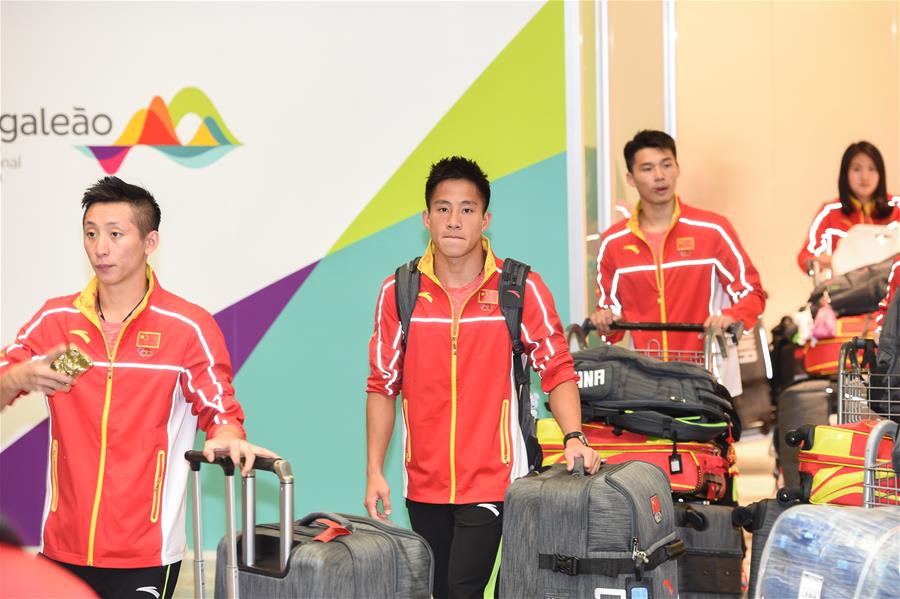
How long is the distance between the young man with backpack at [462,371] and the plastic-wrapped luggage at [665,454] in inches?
18.6

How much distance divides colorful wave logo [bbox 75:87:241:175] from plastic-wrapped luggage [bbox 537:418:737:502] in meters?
2.72

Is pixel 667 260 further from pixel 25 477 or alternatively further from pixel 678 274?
pixel 25 477

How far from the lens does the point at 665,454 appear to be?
477 cm

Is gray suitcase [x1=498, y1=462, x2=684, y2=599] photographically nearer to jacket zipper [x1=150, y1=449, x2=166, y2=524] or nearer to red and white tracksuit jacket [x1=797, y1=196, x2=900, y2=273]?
jacket zipper [x1=150, y1=449, x2=166, y2=524]

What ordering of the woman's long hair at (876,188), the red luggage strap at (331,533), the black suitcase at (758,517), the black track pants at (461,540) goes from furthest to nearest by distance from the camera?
the woman's long hair at (876,188) → the black suitcase at (758,517) → the black track pants at (461,540) → the red luggage strap at (331,533)

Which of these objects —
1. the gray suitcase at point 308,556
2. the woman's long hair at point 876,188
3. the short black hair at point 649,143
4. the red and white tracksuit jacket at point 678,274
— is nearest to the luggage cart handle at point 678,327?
the red and white tracksuit jacket at point 678,274

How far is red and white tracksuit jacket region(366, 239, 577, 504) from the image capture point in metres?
4.21

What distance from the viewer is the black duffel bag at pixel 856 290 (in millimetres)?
6719

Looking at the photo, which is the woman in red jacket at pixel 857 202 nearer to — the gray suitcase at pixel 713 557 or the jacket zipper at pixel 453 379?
the gray suitcase at pixel 713 557

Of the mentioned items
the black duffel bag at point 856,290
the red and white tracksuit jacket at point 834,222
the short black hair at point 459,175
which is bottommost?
the black duffel bag at point 856,290

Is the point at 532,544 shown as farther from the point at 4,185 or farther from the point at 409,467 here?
the point at 4,185

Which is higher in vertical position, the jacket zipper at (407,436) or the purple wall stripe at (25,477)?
the jacket zipper at (407,436)

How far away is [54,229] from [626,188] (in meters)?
3.14

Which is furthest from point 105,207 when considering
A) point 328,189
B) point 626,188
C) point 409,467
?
point 626,188
